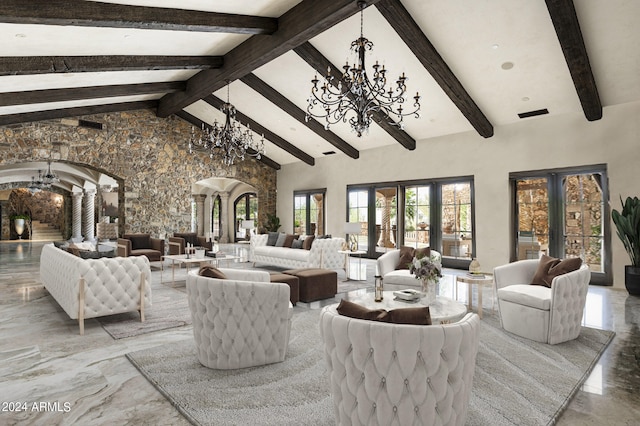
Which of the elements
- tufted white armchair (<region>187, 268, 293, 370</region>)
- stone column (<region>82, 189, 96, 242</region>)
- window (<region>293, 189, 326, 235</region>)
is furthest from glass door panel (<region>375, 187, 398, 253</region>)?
stone column (<region>82, 189, 96, 242</region>)

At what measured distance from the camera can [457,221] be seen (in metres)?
8.69

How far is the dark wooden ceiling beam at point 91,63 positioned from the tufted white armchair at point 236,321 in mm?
4457

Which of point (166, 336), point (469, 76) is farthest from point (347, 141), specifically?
point (166, 336)

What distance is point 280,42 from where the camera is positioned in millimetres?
5676

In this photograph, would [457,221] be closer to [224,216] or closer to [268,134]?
[268,134]

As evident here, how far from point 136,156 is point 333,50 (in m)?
6.61

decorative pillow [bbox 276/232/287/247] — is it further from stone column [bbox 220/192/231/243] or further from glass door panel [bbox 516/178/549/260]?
stone column [bbox 220/192/231/243]

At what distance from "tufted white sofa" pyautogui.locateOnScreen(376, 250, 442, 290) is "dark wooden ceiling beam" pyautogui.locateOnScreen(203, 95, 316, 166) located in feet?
21.2

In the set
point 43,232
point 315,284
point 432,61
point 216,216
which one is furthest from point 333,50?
point 43,232

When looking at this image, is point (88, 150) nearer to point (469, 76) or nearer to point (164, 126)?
point (164, 126)

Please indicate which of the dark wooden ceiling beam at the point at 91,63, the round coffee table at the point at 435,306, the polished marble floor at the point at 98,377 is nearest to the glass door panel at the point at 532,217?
the polished marble floor at the point at 98,377

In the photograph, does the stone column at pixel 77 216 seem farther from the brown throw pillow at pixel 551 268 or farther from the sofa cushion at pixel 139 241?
the brown throw pillow at pixel 551 268

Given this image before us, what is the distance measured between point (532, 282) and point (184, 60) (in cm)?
656

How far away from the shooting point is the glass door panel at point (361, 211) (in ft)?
34.9
